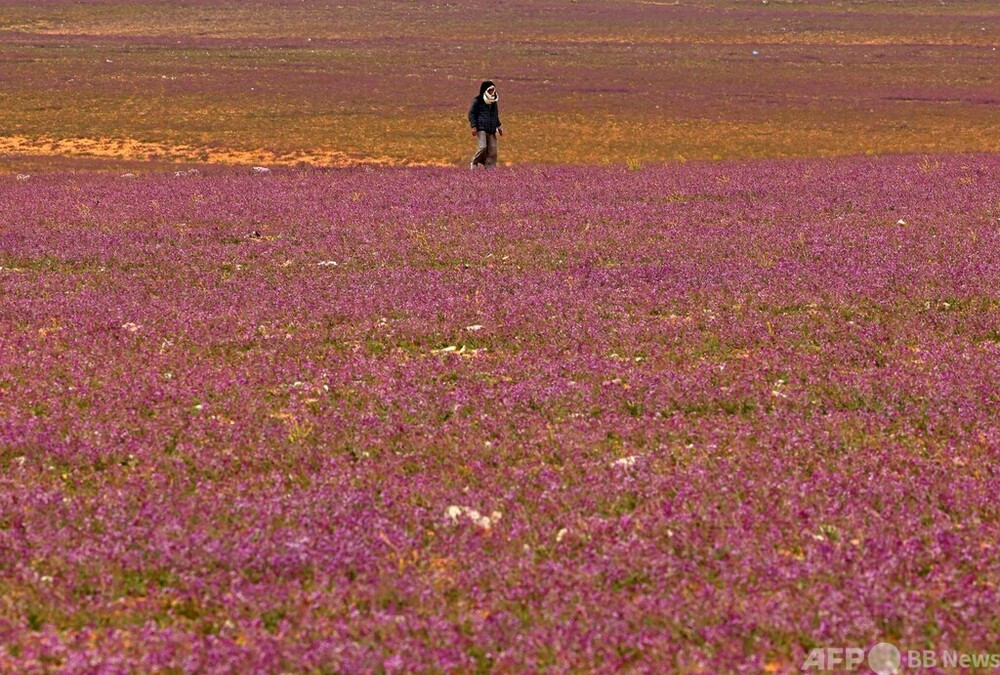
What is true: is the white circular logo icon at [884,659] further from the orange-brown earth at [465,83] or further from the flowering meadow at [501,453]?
the orange-brown earth at [465,83]

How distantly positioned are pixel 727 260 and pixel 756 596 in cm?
1043

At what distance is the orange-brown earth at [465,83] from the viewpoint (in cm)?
4709

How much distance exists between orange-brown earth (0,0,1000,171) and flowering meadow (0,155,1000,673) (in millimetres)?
27432

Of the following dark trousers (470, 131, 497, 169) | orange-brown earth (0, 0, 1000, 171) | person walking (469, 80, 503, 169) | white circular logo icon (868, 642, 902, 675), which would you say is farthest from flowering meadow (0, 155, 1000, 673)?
orange-brown earth (0, 0, 1000, 171)

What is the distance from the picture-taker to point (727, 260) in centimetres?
1614

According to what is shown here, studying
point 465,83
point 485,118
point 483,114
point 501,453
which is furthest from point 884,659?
point 465,83

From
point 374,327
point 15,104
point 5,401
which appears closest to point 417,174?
A: point 374,327

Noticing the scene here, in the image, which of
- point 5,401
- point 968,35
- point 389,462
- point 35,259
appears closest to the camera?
point 389,462

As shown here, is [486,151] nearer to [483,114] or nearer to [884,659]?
[483,114]

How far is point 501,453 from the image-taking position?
28.5ft

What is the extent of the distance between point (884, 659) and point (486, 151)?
2820 cm

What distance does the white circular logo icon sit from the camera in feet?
17.6

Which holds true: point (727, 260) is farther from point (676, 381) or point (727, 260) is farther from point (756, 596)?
point (756, 596)

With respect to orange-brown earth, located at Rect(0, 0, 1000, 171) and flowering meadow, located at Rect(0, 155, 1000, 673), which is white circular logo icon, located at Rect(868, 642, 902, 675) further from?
orange-brown earth, located at Rect(0, 0, 1000, 171)
